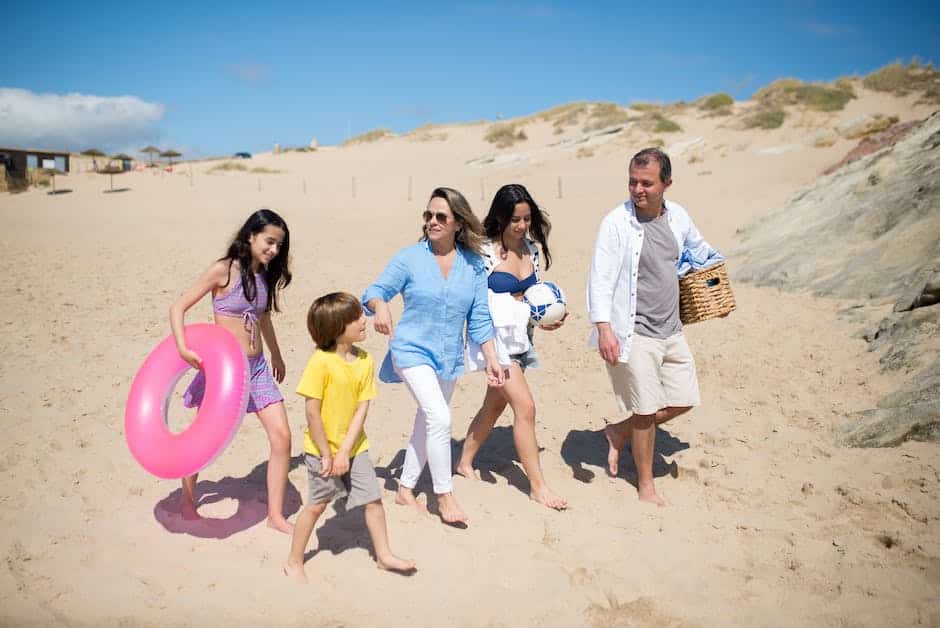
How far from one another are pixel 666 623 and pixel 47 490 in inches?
144

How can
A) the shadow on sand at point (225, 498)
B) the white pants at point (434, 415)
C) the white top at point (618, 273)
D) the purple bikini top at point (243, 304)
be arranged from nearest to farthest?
the white pants at point (434, 415) → the purple bikini top at point (243, 304) → the shadow on sand at point (225, 498) → the white top at point (618, 273)

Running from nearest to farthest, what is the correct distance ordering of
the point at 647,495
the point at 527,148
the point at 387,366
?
the point at 387,366 < the point at 647,495 < the point at 527,148

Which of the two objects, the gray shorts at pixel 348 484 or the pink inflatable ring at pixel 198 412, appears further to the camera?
the pink inflatable ring at pixel 198 412

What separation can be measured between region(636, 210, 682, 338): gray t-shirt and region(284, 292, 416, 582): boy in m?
1.71

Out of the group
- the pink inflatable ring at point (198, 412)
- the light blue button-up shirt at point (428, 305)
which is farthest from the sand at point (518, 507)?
the light blue button-up shirt at point (428, 305)

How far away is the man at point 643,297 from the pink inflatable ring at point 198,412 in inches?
79.2

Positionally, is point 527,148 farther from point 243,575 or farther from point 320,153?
point 243,575

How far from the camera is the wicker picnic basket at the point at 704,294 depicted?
162 inches

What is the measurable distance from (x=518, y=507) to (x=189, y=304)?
2.22 m

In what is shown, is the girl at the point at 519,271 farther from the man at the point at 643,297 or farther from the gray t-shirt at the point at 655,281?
the gray t-shirt at the point at 655,281

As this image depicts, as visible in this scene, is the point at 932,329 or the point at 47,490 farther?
the point at 932,329

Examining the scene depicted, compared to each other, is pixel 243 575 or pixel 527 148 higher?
pixel 527 148

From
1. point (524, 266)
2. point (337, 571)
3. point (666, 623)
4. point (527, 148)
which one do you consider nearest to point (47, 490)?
point (337, 571)

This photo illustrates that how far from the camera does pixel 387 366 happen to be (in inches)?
153
